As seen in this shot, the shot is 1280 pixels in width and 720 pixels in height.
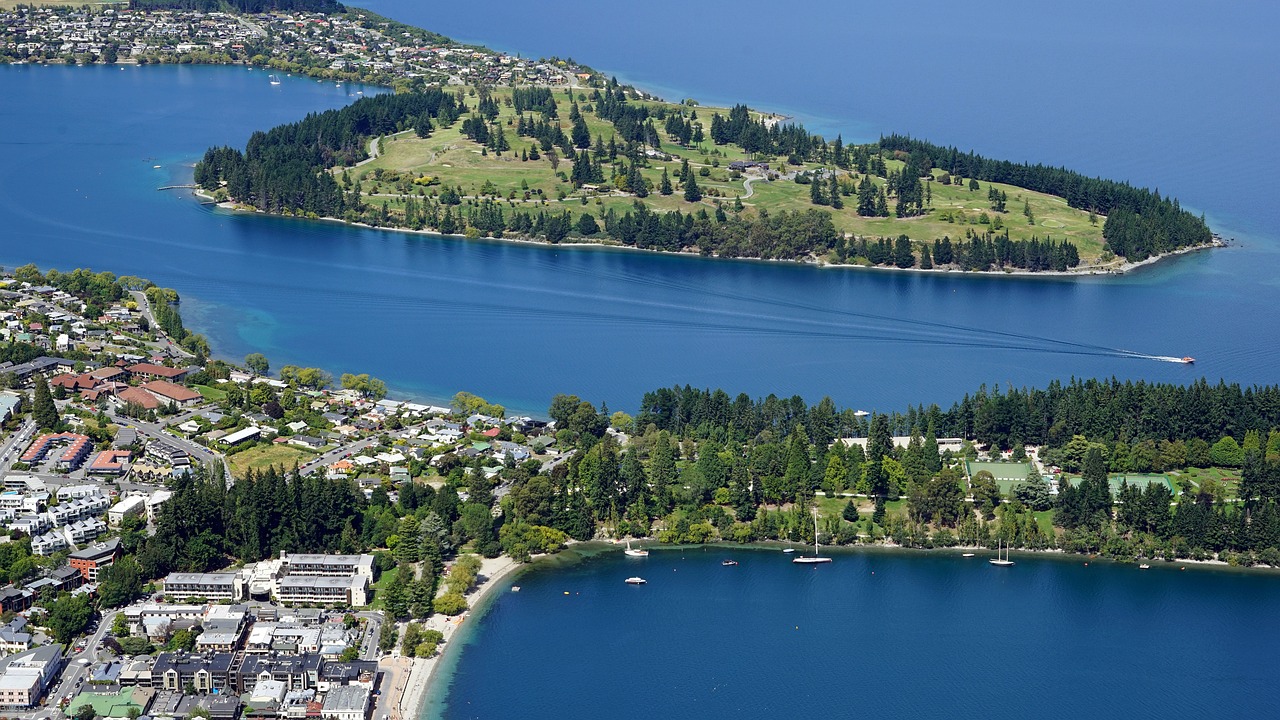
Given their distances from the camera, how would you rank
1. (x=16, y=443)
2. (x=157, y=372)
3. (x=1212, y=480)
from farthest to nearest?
(x=157, y=372)
(x=16, y=443)
(x=1212, y=480)

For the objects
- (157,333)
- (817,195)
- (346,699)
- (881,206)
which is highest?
(817,195)

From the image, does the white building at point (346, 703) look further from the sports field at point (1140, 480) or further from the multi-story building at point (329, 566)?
the sports field at point (1140, 480)

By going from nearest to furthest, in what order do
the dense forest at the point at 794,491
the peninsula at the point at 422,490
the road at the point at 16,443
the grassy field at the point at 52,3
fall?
the peninsula at the point at 422,490
the dense forest at the point at 794,491
the road at the point at 16,443
the grassy field at the point at 52,3

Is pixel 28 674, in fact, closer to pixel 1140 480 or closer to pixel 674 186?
pixel 1140 480

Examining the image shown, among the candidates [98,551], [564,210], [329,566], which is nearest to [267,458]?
[98,551]

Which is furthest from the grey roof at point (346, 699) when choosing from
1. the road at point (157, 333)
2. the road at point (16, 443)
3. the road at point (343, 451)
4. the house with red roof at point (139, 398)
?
the road at point (157, 333)
